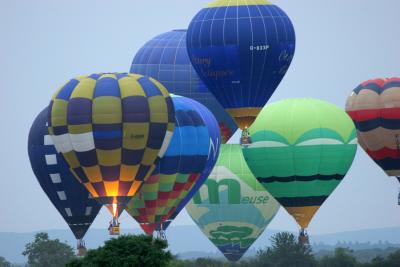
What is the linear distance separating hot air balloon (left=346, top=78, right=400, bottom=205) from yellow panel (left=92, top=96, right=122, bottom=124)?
14367 mm

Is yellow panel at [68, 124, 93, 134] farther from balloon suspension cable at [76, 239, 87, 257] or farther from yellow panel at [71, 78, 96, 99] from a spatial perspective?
balloon suspension cable at [76, 239, 87, 257]

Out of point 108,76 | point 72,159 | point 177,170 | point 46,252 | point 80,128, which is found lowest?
point 72,159

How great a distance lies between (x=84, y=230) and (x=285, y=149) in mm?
8326

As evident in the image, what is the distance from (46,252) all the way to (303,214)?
2504 cm

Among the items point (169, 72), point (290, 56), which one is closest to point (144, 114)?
point (290, 56)

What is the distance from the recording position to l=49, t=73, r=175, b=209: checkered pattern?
162 feet

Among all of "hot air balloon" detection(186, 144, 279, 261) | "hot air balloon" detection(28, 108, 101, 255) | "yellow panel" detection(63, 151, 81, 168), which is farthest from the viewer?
"hot air balloon" detection(186, 144, 279, 261)

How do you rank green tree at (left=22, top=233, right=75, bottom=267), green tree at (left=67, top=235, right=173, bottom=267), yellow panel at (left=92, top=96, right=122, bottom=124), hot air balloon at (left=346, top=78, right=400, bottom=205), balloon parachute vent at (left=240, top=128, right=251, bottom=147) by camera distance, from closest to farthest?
green tree at (left=67, top=235, right=173, bottom=267) → yellow panel at (left=92, top=96, right=122, bottom=124) → balloon parachute vent at (left=240, top=128, right=251, bottom=147) → hot air balloon at (left=346, top=78, right=400, bottom=205) → green tree at (left=22, top=233, right=75, bottom=267)

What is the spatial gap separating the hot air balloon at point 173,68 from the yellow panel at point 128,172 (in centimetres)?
1215

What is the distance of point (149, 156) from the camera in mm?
50156

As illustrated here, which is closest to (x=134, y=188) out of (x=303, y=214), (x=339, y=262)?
(x=303, y=214)

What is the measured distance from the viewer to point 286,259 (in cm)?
6962

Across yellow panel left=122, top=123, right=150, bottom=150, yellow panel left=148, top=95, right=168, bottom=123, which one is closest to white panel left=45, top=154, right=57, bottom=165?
yellow panel left=122, top=123, right=150, bottom=150

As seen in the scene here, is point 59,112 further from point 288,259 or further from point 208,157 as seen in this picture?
point 288,259
